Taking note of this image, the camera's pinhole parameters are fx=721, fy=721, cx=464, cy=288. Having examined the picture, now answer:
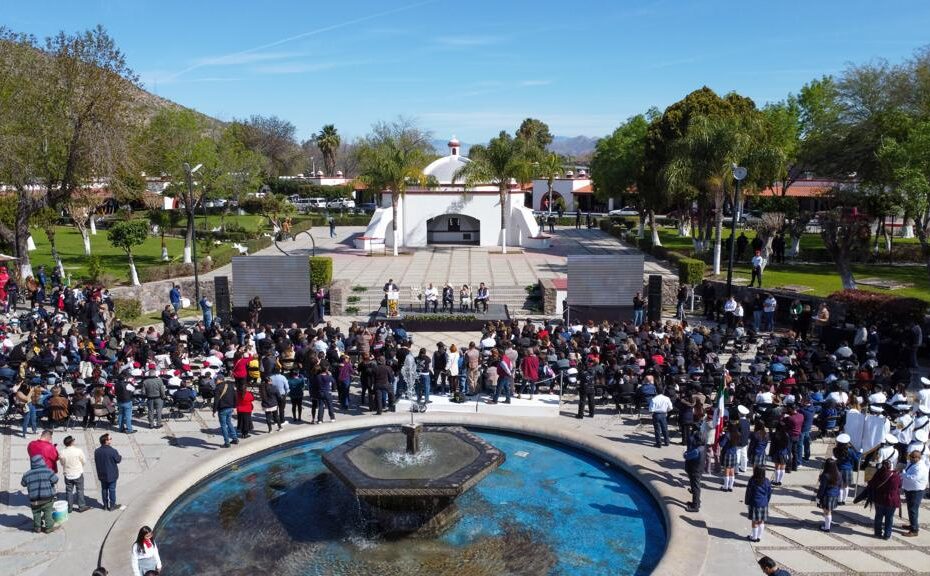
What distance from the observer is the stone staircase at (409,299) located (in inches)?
1047

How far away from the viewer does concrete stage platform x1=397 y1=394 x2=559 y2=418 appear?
1549 centimetres

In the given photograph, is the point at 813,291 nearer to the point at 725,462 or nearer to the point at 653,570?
the point at 725,462

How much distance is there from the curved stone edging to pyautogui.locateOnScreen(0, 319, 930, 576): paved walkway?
0.14m

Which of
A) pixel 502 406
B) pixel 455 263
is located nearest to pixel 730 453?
pixel 502 406

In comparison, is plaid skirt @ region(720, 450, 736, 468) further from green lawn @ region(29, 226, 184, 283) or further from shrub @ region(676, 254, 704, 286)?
green lawn @ region(29, 226, 184, 283)

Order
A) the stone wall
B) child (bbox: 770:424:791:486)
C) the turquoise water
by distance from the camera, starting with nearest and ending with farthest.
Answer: the turquoise water, child (bbox: 770:424:791:486), the stone wall

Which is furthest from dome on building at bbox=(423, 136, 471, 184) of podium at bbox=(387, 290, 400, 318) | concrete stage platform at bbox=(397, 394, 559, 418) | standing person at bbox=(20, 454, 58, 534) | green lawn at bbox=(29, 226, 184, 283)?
standing person at bbox=(20, 454, 58, 534)

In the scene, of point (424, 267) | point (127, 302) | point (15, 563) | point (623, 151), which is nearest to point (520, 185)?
point (623, 151)

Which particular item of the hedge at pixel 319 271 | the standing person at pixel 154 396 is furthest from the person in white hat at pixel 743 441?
the hedge at pixel 319 271

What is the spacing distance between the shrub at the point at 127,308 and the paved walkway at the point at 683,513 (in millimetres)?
10967

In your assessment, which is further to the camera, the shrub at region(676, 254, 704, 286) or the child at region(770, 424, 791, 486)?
the shrub at region(676, 254, 704, 286)

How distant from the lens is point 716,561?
9.45 m

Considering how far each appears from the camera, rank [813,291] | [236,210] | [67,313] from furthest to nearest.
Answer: [236,210], [813,291], [67,313]

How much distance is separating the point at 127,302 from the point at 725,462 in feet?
68.6
